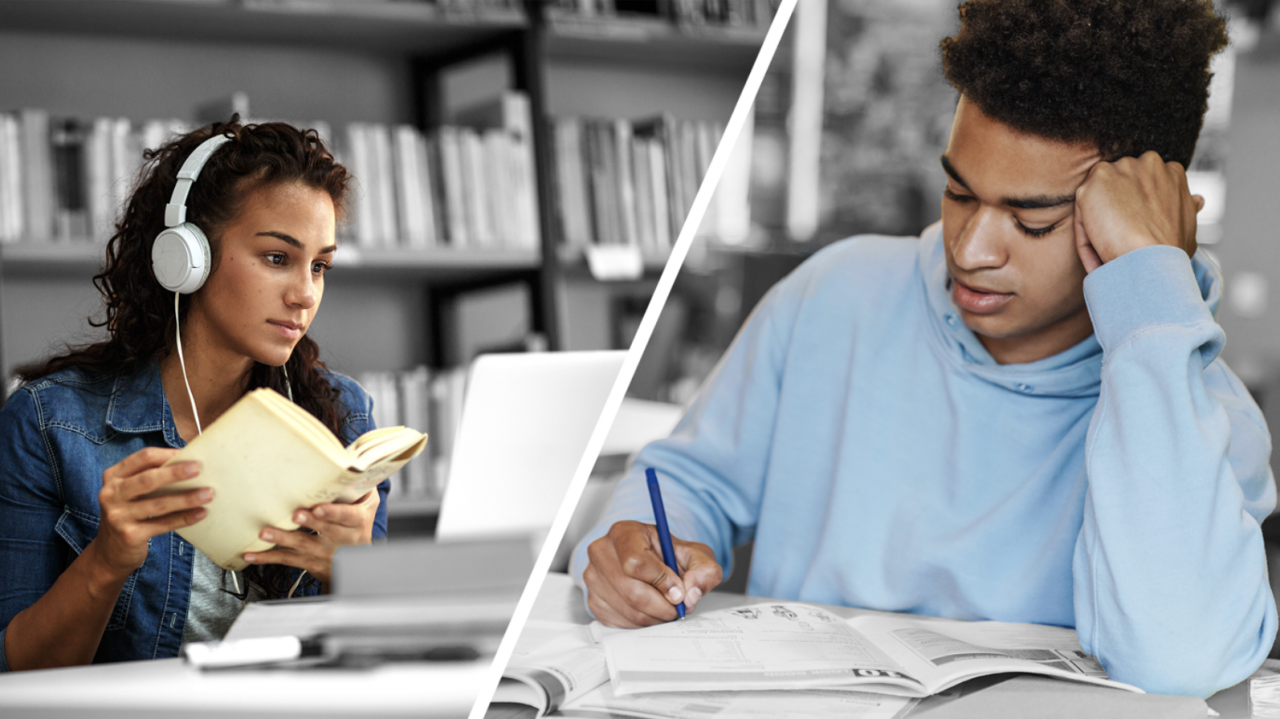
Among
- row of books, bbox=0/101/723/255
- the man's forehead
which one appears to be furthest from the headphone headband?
row of books, bbox=0/101/723/255

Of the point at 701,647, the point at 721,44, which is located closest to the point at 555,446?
the point at 701,647

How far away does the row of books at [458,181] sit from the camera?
1.82 meters

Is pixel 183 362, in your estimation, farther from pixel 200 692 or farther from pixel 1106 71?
pixel 1106 71

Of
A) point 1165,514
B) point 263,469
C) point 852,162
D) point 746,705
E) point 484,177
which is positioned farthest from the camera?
point 852,162

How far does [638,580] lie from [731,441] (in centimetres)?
29

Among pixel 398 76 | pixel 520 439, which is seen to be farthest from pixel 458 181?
pixel 520 439

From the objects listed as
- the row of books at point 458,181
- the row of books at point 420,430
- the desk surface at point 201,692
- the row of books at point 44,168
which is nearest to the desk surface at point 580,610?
the row of books at point 420,430

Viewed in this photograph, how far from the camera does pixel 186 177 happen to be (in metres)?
0.41

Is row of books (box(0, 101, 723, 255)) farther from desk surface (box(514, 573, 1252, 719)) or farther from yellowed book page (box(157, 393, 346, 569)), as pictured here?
yellowed book page (box(157, 393, 346, 569))

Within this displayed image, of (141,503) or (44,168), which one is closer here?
(141,503)

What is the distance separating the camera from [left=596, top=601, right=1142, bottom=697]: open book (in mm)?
574

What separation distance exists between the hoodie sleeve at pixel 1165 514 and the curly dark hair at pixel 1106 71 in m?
0.10

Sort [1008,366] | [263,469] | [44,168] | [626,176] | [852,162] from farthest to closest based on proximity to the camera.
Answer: [852,162] → [626,176] → [44,168] → [1008,366] → [263,469]

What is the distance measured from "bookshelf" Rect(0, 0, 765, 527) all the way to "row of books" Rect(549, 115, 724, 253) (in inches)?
1.9
